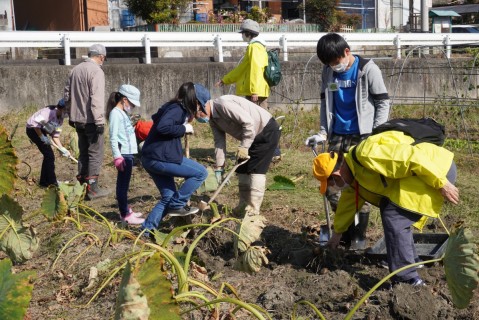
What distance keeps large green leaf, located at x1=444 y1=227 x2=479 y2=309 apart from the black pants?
2824 mm

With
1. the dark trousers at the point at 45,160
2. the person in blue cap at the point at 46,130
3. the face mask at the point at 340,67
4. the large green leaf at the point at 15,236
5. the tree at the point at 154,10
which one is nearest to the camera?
the large green leaf at the point at 15,236

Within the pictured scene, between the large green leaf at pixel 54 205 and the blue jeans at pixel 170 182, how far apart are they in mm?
673

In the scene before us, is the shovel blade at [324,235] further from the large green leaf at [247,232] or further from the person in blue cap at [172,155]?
the person in blue cap at [172,155]

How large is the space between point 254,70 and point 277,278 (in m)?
4.58

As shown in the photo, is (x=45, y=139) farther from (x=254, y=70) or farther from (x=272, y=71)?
(x=272, y=71)

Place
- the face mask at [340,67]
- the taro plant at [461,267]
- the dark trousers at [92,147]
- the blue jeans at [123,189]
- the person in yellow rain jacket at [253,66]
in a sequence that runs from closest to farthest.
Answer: the taro plant at [461,267], the face mask at [340,67], the blue jeans at [123,189], the dark trousers at [92,147], the person in yellow rain jacket at [253,66]

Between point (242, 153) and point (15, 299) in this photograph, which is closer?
point (15, 299)

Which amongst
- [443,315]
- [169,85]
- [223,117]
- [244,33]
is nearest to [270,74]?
[244,33]

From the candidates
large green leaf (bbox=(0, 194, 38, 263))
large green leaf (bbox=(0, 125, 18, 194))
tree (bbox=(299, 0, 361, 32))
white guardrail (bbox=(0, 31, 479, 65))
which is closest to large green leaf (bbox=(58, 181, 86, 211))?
large green leaf (bbox=(0, 194, 38, 263))

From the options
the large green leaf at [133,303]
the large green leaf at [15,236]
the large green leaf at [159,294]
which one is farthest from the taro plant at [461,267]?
the large green leaf at [15,236]

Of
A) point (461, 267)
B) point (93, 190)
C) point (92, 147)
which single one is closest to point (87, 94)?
point (92, 147)

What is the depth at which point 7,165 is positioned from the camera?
5113 mm

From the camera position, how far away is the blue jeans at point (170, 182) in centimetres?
641

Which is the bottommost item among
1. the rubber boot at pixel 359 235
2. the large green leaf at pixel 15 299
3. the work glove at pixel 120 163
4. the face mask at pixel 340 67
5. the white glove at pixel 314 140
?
the rubber boot at pixel 359 235
